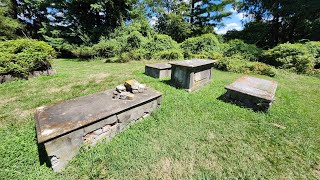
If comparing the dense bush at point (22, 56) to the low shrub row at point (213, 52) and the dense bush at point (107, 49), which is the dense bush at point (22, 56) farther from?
the dense bush at point (107, 49)

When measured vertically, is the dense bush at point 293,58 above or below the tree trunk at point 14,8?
below

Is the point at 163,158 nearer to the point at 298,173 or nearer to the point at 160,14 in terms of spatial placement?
the point at 298,173

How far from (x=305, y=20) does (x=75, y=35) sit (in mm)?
18292

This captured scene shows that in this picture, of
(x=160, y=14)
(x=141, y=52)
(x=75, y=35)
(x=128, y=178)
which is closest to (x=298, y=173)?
(x=128, y=178)

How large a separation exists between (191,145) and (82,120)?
1667 mm

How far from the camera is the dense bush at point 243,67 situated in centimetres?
739

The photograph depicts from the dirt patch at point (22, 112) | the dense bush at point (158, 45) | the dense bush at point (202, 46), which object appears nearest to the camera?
the dirt patch at point (22, 112)

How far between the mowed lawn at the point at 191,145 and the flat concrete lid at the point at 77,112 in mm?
446

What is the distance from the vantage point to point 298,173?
Result: 200 cm

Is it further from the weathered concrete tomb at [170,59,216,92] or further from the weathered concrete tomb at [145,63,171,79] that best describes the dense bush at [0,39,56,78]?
the weathered concrete tomb at [170,59,216,92]

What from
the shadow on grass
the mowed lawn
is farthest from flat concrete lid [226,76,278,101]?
the mowed lawn

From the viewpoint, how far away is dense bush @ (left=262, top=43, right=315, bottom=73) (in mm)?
7620

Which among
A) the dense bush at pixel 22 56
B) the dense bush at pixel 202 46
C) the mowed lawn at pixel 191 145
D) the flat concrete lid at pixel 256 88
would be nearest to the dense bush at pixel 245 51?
the dense bush at pixel 202 46

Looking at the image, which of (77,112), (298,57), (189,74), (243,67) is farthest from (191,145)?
(298,57)
